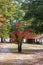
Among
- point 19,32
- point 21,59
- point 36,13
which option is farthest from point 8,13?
point 19,32

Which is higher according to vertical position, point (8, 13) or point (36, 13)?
point (8, 13)

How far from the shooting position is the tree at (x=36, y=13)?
12.5 metres

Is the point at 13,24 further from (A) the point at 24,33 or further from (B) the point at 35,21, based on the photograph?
(B) the point at 35,21

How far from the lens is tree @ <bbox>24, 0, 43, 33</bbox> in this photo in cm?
1245

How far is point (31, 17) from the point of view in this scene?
13609 millimetres

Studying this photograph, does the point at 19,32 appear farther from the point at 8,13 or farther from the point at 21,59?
the point at 8,13

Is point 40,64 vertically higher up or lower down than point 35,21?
lower down

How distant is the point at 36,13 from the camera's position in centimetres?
1292

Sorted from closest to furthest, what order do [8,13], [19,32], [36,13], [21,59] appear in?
[36,13]
[8,13]
[21,59]
[19,32]

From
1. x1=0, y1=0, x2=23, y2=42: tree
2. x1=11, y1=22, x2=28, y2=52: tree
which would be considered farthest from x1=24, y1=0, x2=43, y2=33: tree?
x1=11, y1=22, x2=28, y2=52: tree

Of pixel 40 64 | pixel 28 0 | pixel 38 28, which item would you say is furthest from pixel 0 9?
pixel 40 64

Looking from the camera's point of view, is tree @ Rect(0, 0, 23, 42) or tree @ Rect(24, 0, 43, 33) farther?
tree @ Rect(0, 0, 23, 42)

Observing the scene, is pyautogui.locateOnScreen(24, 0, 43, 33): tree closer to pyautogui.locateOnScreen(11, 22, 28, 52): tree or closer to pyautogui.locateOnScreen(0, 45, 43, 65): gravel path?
pyautogui.locateOnScreen(0, 45, 43, 65): gravel path

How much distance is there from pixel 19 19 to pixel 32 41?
31227 mm
